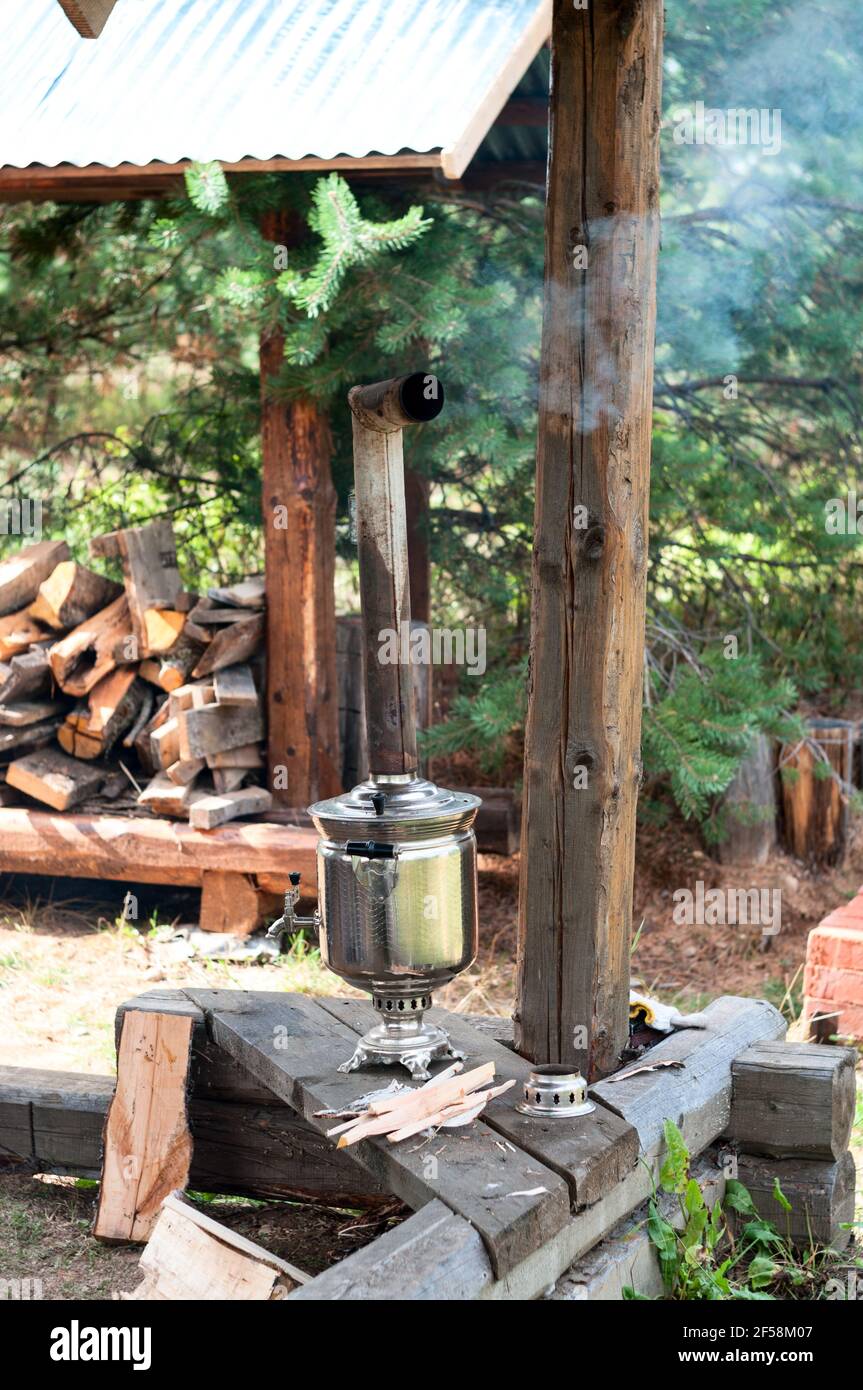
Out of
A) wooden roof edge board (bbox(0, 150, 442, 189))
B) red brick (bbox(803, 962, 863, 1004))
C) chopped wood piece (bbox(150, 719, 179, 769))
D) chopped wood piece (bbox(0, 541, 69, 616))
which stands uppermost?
wooden roof edge board (bbox(0, 150, 442, 189))

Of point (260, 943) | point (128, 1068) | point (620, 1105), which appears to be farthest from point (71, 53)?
point (620, 1105)

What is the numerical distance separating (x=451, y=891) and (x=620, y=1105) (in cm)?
63

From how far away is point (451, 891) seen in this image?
3109 millimetres

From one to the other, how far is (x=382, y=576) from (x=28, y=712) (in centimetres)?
347

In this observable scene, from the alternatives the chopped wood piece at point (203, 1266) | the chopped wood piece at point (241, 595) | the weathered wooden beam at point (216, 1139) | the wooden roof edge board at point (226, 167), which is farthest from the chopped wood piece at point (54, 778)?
the chopped wood piece at point (203, 1266)

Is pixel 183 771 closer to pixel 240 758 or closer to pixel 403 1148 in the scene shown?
pixel 240 758

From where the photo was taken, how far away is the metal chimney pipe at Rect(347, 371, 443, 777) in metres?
3.15

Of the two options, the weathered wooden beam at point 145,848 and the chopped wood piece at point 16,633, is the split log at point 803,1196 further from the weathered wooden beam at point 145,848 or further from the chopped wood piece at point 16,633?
the chopped wood piece at point 16,633

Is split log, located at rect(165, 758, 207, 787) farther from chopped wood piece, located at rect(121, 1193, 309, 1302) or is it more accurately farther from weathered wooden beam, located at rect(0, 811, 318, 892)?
chopped wood piece, located at rect(121, 1193, 309, 1302)

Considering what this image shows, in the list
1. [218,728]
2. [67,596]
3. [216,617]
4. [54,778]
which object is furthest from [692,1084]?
[67,596]

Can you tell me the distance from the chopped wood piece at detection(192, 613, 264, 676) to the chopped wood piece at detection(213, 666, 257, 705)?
0.14 ft

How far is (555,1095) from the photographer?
10.1 ft

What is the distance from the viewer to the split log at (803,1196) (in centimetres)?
351

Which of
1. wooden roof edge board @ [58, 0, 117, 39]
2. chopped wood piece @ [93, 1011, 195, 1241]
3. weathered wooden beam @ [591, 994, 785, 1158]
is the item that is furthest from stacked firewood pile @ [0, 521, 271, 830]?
wooden roof edge board @ [58, 0, 117, 39]
